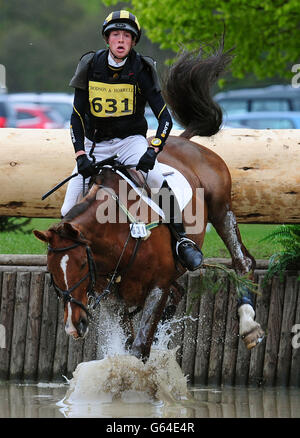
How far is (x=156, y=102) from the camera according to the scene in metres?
7.24

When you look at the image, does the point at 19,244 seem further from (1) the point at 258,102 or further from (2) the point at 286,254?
(1) the point at 258,102

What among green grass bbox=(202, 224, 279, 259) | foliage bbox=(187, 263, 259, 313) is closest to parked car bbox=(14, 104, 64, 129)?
green grass bbox=(202, 224, 279, 259)

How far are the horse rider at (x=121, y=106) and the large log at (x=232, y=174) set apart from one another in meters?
1.19

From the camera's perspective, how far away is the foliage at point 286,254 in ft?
27.7

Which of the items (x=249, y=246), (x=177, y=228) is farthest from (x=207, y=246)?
(x=177, y=228)

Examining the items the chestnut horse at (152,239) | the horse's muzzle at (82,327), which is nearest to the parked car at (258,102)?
the chestnut horse at (152,239)

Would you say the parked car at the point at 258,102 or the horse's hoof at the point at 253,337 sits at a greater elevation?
the parked car at the point at 258,102

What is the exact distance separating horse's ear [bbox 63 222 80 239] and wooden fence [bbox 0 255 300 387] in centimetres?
193

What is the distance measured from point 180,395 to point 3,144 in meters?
2.81

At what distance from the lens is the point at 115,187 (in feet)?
22.9

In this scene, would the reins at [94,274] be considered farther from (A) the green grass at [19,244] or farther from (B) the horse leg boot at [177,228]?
(A) the green grass at [19,244]
